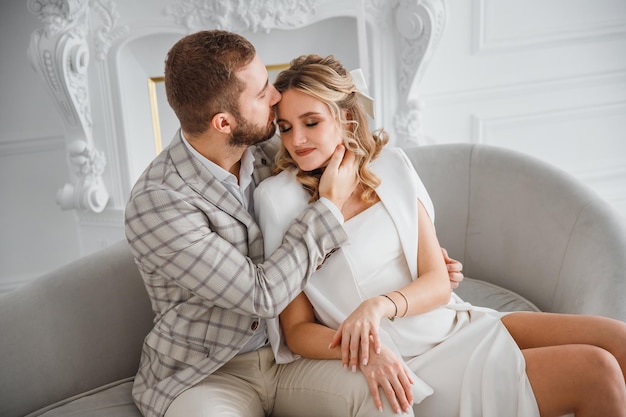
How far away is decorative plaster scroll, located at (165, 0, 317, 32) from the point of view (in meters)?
2.86

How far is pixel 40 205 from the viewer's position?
3.40 meters

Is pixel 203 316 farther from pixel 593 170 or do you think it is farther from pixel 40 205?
pixel 593 170

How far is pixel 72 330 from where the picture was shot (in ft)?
5.42

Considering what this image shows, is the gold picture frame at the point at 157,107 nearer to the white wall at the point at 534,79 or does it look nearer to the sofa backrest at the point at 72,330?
the white wall at the point at 534,79

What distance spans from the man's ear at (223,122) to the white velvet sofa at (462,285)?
0.62 meters

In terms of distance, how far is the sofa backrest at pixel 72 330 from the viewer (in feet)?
5.09

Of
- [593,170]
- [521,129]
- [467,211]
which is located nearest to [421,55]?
[521,129]

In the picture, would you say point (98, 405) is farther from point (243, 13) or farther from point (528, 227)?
point (243, 13)

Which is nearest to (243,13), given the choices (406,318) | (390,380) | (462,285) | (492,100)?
(492,100)

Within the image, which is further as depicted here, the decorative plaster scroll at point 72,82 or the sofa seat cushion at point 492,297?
the decorative plaster scroll at point 72,82

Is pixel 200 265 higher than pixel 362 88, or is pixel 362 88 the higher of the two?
pixel 362 88

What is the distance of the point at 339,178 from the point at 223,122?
1.05 ft

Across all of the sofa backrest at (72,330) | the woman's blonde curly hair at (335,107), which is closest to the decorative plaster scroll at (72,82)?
the sofa backrest at (72,330)

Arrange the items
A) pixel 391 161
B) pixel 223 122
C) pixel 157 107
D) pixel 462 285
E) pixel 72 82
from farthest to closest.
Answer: pixel 157 107
pixel 72 82
pixel 462 285
pixel 391 161
pixel 223 122
